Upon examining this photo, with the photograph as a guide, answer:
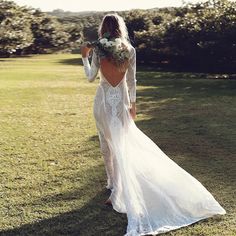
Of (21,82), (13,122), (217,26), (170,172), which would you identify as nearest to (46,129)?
(13,122)

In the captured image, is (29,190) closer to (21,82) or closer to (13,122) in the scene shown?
(13,122)

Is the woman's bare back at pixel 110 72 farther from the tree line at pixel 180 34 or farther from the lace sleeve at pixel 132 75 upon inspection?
the tree line at pixel 180 34

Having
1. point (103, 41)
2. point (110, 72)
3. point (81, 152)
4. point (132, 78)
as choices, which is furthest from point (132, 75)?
point (81, 152)

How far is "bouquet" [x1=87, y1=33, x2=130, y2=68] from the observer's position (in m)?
5.80

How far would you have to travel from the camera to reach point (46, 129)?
36.9 ft

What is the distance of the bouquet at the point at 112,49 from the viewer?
19.0 ft

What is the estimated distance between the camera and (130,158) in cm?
589

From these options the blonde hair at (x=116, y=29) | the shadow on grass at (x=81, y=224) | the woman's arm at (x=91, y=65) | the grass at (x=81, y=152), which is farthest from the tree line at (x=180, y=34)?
the shadow on grass at (x=81, y=224)

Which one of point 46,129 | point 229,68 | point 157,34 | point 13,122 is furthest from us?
point 157,34

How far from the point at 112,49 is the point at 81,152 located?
11.7 ft

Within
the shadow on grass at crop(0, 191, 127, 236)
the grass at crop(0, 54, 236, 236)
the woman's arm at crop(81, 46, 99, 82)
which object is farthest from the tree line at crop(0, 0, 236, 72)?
the shadow on grass at crop(0, 191, 127, 236)

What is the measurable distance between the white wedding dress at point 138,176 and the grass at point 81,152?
0.65 feet

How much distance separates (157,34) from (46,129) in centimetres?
1597

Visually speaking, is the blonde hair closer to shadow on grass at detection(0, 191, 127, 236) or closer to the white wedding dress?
the white wedding dress
